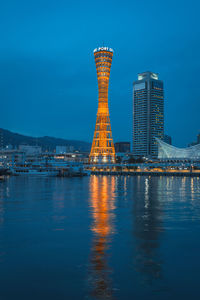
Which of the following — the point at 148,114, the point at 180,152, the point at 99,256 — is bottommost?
the point at 99,256

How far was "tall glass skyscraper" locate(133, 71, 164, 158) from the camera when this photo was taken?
184 meters

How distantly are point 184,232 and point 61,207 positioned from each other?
988 centimetres

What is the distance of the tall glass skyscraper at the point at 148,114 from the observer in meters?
184

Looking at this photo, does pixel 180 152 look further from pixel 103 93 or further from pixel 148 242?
pixel 148 242

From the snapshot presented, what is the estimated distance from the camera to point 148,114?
18438cm

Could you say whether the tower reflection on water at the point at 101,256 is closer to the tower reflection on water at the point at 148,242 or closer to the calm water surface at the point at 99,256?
the calm water surface at the point at 99,256

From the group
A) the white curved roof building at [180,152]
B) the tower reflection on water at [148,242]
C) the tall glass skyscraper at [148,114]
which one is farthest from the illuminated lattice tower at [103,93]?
the tall glass skyscraper at [148,114]

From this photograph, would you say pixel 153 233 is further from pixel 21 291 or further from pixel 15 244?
pixel 21 291

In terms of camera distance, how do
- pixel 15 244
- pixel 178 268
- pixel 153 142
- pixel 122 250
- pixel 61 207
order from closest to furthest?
pixel 178 268, pixel 122 250, pixel 15 244, pixel 61 207, pixel 153 142

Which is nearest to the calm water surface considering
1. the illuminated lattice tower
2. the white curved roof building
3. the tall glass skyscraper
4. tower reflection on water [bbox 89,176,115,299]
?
tower reflection on water [bbox 89,176,115,299]

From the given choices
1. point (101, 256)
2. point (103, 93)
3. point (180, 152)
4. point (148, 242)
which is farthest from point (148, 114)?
point (101, 256)

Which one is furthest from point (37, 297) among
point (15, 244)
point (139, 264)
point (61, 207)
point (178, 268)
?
point (61, 207)

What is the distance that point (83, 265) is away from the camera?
909 centimetres

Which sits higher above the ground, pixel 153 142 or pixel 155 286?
pixel 153 142
